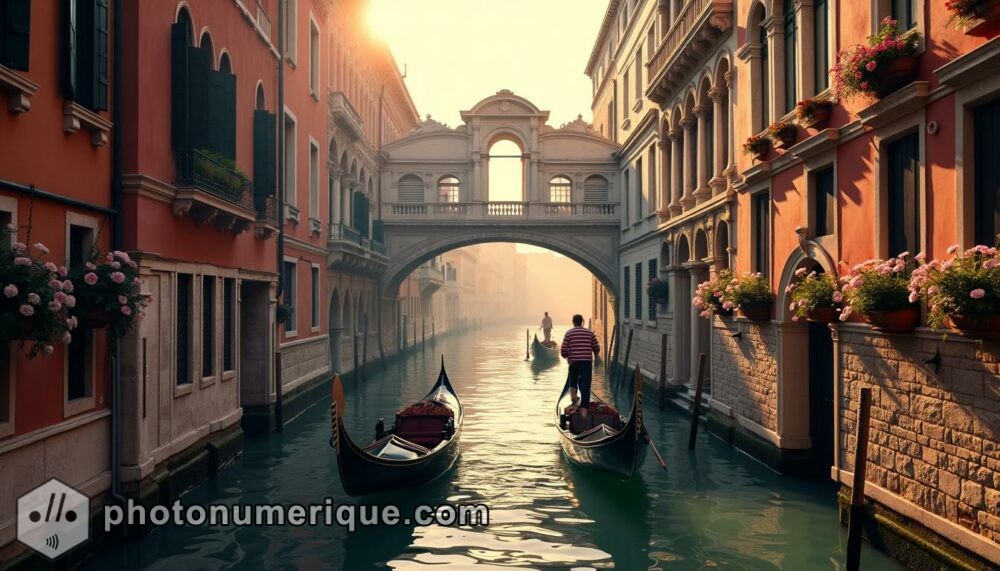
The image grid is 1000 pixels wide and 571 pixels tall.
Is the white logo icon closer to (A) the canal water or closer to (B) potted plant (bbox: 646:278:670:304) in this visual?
(A) the canal water

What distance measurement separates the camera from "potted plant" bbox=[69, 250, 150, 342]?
560 centimetres

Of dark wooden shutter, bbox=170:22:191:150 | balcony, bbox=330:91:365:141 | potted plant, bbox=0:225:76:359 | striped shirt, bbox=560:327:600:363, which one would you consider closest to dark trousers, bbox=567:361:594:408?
striped shirt, bbox=560:327:600:363

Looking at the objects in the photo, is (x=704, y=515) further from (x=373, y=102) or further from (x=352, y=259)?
(x=373, y=102)

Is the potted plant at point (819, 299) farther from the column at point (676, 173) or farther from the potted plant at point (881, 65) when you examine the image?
the column at point (676, 173)

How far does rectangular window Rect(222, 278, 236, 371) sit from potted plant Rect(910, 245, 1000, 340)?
771 centimetres

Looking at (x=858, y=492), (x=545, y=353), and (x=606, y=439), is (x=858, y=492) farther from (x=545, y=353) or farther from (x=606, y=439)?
(x=545, y=353)

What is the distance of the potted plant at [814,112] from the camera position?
7730mm

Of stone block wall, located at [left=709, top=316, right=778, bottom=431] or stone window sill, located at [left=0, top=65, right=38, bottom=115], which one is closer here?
stone window sill, located at [left=0, top=65, right=38, bottom=115]

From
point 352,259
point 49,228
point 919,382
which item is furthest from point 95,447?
point 352,259

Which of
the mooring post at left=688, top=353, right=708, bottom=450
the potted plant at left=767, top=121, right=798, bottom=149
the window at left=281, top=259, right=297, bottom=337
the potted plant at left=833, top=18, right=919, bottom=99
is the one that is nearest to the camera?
the potted plant at left=833, top=18, right=919, bottom=99

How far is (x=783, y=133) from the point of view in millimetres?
8773

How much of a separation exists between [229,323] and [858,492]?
7.35m

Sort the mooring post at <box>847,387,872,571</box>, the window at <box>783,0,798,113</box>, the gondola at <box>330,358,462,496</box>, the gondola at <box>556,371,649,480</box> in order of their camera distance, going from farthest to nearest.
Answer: the window at <box>783,0,798,113</box>
the gondola at <box>556,371,649,480</box>
the gondola at <box>330,358,462,496</box>
the mooring post at <box>847,387,872,571</box>

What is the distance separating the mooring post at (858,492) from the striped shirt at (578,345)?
541 cm
